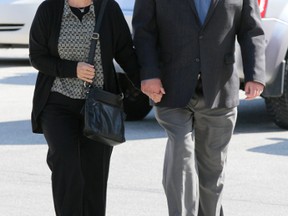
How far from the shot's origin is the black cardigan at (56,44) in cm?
538

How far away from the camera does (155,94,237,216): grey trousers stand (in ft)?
18.2

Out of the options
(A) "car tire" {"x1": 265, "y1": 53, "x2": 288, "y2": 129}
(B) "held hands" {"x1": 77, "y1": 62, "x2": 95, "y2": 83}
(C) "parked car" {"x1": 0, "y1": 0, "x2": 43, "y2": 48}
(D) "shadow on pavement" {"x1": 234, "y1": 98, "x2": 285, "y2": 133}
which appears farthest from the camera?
(C) "parked car" {"x1": 0, "y1": 0, "x2": 43, "y2": 48}

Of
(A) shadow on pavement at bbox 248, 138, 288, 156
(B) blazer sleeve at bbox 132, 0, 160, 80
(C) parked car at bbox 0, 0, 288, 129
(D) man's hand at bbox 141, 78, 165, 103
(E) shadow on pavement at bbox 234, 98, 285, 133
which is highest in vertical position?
(B) blazer sleeve at bbox 132, 0, 160, 80

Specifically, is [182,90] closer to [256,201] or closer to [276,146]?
[256,201]

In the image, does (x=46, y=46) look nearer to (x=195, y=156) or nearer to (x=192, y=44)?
(x=192, y=44)

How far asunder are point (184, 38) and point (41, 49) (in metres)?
0.76

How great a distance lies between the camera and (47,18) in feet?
17.7

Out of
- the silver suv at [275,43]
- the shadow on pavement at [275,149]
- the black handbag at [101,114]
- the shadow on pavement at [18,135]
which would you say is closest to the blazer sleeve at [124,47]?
the black handbag at [101,114]

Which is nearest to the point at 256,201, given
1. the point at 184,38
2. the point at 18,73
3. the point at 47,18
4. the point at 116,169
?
the point at 116,169

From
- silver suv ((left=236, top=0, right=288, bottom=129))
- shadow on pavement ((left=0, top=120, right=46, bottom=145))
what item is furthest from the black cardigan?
shadow on pavement ((left=0, top=120, right=46, bottom=145))

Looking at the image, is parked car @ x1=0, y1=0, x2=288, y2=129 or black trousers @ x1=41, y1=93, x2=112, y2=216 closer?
black trousers @ x1=41, y1=93, x2=112, y2=216

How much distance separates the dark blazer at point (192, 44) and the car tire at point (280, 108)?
384cm

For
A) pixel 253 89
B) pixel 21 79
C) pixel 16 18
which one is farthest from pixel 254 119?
pixel 16 18

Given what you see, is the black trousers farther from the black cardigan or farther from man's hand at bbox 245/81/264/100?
man's hand at bbox 245/81/264/100
